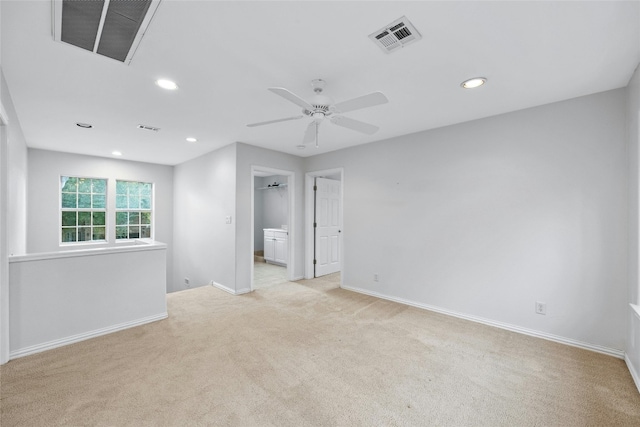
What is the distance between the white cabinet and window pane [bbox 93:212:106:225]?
139 inches

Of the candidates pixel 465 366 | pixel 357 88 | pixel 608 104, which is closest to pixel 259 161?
pixel 357 88

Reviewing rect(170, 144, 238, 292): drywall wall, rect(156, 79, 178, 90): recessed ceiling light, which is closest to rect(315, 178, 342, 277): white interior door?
rect(170, 144, 238, 292): drywall wall

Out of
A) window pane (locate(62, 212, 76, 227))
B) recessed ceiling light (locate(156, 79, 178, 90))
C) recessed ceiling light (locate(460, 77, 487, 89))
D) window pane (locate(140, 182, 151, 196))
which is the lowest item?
window pane (locate(62, 212, 76, 227))

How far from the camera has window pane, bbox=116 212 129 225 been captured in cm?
582

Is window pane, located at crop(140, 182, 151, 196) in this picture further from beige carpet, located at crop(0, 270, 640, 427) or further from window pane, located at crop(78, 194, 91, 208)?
beige carpet, located at crop(0, 270, 640, 427)

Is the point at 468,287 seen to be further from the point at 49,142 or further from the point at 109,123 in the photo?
the point at 49,142

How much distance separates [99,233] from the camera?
562 centimetres

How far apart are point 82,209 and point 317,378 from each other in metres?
5.95

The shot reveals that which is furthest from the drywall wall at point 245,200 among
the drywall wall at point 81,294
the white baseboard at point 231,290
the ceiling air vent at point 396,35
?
the ceiling air vent at point 396,35

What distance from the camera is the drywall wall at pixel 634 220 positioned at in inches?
83.7

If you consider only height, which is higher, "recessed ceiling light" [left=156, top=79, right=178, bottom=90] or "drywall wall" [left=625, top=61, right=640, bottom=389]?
"recessed ceiling light" [left=156, top=79, right=178, bottom=90]

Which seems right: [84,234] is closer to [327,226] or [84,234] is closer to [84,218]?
[84,218]

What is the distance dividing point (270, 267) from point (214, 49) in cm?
550

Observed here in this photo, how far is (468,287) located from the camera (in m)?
3.35
